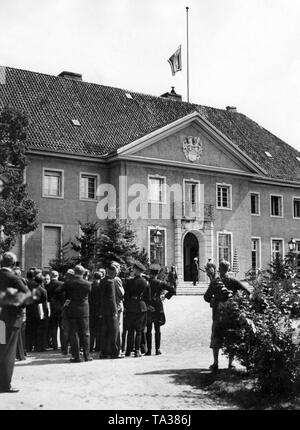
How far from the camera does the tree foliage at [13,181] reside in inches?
967

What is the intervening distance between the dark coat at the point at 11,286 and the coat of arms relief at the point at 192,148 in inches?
1057

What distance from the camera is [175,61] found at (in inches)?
1565

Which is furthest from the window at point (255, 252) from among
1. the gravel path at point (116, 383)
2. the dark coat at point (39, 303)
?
the dark coat at point (39, 303)

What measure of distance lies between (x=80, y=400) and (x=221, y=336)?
2702 millimetres

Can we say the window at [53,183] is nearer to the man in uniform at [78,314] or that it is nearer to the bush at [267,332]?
the man in uniform at [78,314]

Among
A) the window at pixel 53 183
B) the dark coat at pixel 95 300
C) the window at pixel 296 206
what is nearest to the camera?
the dark coat at pixel 95 300

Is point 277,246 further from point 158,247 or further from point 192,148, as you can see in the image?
point 158,247

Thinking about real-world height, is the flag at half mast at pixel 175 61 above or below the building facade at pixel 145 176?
above

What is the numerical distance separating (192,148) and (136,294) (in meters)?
23.4

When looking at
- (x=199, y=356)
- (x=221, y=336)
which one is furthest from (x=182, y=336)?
(x=221, y=336)

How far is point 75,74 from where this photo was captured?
126 feet

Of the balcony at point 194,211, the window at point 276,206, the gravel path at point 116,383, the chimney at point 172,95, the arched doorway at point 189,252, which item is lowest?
the gravel path at point 116,383

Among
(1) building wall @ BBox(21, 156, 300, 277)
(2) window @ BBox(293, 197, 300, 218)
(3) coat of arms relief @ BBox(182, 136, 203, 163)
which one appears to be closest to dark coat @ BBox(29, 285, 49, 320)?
(1) building wall @ BBox(21, 156, 300, 277)

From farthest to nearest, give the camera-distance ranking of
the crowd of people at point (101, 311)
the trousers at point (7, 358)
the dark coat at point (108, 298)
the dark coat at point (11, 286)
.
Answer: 1. the dark coat at point (108, 298)
2. the crowd of people at point (101, 311)
3. the trousers at point (7, 358)
4. the dark coat at point (11, 286)
